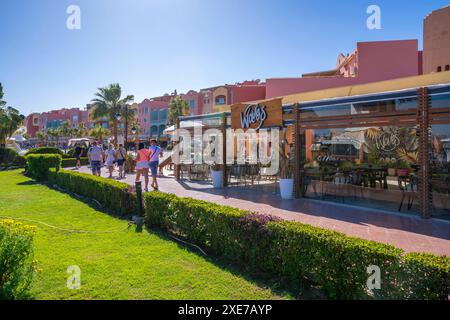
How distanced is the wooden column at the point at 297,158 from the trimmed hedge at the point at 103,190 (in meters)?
4.59

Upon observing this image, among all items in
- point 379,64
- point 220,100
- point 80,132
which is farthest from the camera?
point 80,132

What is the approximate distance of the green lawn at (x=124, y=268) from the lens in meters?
4.01

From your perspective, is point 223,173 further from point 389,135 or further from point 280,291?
point 280,291

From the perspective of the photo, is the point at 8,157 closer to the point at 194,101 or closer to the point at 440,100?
the point at 440,100

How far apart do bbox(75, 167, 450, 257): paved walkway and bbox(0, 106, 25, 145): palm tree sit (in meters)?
25.7

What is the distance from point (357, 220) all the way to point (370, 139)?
6.79m

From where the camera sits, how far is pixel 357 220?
7168 millimetres

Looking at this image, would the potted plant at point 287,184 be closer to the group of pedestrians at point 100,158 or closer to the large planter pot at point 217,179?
the large planter pot at point 217,179

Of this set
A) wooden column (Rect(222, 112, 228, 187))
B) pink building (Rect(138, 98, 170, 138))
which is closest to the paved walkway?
wooden column (Rect(222, 112, 228, 187))

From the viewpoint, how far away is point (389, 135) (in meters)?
12.2

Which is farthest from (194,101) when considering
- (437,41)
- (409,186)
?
(409,186)

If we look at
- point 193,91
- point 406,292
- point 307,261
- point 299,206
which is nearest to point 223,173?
point 299,206

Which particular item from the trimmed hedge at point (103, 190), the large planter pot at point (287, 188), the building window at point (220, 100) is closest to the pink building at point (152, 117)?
the building window at point (220, 100)
